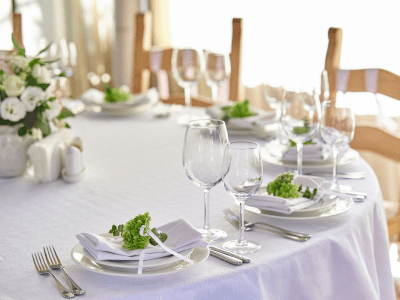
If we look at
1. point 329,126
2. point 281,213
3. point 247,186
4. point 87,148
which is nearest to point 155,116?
point 87,148

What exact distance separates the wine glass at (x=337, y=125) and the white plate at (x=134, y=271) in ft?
1.73

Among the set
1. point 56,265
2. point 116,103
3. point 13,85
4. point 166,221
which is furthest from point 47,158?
point 116,103

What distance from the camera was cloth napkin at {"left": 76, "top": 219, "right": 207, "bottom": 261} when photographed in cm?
89

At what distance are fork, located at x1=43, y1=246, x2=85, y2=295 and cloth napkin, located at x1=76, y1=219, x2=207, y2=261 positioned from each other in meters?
0.06

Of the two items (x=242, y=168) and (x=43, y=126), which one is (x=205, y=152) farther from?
(x=43, y=126)

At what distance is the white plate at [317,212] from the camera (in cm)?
113

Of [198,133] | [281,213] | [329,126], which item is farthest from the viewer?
[329,126]

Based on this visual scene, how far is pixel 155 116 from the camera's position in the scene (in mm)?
2273

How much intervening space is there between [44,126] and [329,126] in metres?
0.84

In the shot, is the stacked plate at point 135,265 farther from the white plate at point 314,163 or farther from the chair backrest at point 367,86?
the chair backrest at point 367,86

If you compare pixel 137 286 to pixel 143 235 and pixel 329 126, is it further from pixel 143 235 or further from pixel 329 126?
pixel 329 126

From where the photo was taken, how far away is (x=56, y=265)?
937 millimetres

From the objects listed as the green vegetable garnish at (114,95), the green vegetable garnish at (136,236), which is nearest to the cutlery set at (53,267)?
the green vegetable garnish at (136,236)

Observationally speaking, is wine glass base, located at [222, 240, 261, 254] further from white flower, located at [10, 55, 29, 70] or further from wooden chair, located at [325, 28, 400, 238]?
wooden chair, located at [325, 28, 400, 238]
